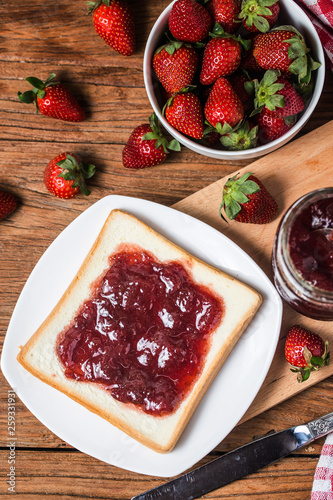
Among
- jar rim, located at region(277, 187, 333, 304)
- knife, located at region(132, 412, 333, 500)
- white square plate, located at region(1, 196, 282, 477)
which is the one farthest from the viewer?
knife, located at region(132, 412, 333, 500)

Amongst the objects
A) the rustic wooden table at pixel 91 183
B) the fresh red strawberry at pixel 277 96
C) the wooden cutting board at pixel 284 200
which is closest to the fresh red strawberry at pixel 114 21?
the rustic wooden table at pixel 91 183

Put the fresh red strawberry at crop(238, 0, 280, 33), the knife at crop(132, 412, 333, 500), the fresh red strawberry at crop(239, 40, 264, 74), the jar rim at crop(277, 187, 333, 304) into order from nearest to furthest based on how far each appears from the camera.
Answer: the jar rim at crop(277, 187, 333, 304) → the fresh red strawberry at crop(238, 0, 280, 33) → the fresh red strawberry at crop(239, 40, 264, 74) → the knife at crop(132, 412, 333, 500)

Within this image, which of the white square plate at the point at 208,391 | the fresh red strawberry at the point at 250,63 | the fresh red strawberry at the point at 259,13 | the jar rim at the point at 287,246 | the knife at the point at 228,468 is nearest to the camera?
the jar rim at the point at 287,246

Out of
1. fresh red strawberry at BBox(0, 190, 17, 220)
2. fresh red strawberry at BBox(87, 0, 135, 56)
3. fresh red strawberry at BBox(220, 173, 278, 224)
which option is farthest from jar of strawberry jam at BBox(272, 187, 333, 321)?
fresh red strawberry at BBox(0, 190, 17, 220)

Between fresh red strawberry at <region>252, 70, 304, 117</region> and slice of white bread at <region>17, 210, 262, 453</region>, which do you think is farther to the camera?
slice of white bread at <region>17, 210, 262, 453</region>

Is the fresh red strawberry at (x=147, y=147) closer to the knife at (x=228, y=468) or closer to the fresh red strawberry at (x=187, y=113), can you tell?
the fresh red strawberry at (x=187, y=113)

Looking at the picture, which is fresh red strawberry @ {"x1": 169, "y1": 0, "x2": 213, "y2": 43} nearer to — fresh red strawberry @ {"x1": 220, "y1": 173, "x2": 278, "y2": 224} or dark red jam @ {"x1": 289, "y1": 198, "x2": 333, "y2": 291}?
fresh red strawberry @ {"x1": 220, "y1": 173, "x2": 278, "y2": 224}

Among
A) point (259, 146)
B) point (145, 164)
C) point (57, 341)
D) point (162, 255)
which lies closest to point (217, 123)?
point (259, 146)
